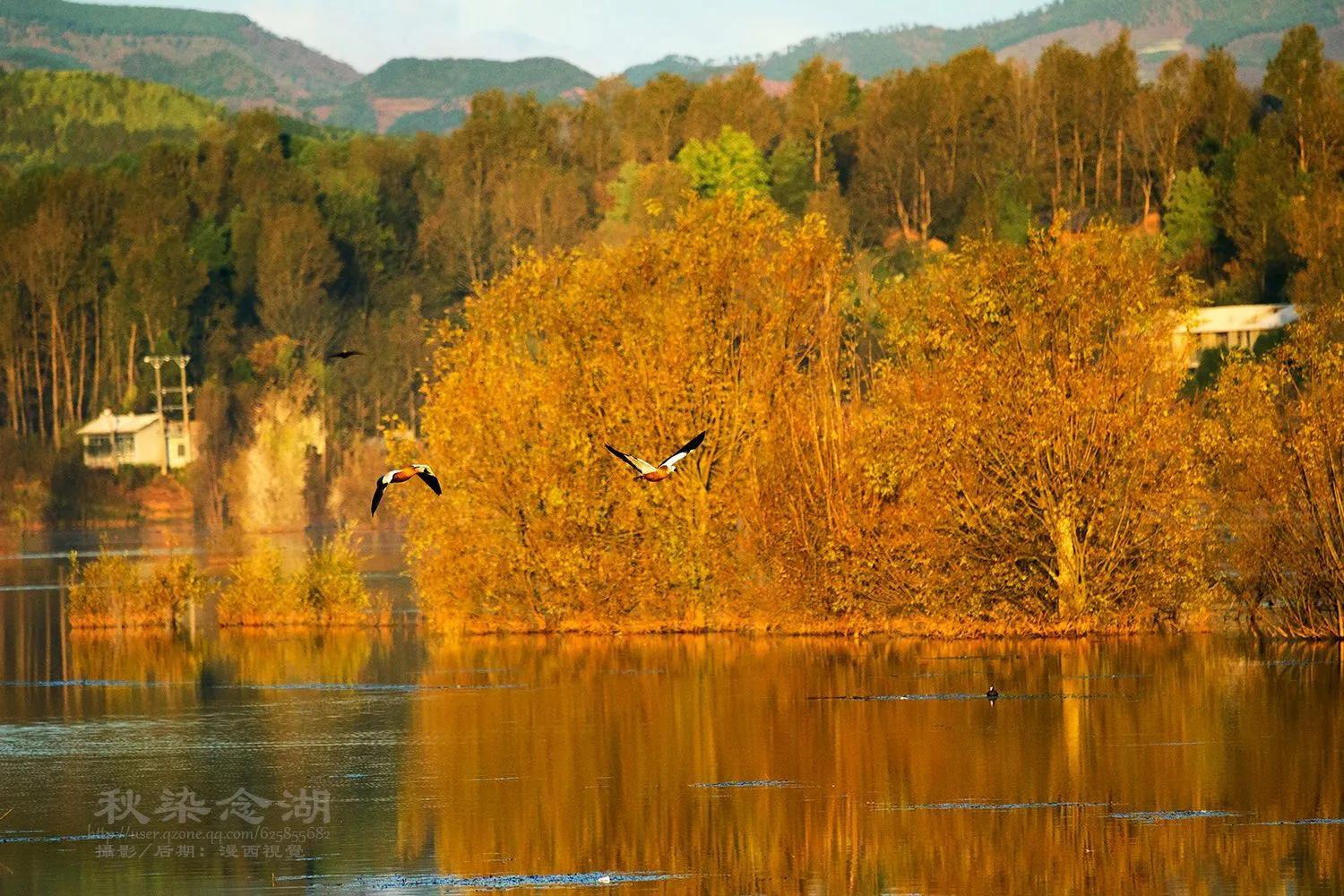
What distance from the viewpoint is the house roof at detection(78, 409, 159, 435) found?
137 m

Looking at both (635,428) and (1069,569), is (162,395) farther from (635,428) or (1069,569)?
(1069,569)

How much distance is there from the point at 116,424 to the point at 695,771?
112 metres

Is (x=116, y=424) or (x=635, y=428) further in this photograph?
(x=116, y=424)

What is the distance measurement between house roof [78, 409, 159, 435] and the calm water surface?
301 ft

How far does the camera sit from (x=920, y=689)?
1518 inches

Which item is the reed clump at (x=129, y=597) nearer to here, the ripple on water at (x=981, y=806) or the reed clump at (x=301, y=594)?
the reed clump at (x=301, y=594)

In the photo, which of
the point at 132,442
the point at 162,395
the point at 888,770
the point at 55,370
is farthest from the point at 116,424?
the point at 888,770

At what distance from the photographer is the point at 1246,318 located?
106m

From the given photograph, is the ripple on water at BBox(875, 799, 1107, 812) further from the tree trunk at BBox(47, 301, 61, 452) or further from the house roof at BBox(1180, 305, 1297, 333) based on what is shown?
the tree trunk at BBox(47, 301, 61, 452)

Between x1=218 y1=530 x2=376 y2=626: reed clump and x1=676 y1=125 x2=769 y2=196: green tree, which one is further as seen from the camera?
x1=676 y1=125 x2=769 y2=196: green tree

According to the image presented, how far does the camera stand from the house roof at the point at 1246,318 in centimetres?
10444

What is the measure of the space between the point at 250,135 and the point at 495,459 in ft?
418

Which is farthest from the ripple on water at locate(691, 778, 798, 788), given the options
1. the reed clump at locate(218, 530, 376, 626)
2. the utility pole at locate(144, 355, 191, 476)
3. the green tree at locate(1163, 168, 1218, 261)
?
the utility pole at locate(144, 355, 191, 476)

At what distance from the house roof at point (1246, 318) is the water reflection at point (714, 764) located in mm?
62419
